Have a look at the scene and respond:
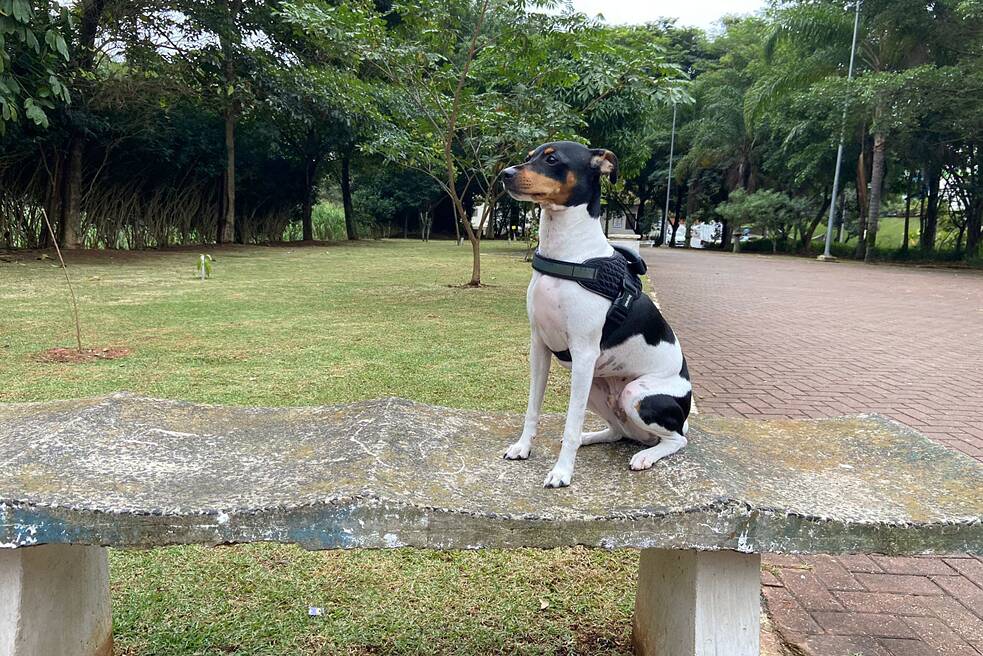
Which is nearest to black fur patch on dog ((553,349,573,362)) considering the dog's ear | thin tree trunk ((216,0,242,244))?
the dog's ear

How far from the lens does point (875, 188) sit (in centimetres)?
2458

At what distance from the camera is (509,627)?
2.52 meters

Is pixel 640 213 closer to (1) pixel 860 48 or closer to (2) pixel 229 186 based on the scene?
(1) pixel 860 48

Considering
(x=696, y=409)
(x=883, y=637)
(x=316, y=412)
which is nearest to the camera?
(x=883, y=637)

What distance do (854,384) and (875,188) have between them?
881 inches

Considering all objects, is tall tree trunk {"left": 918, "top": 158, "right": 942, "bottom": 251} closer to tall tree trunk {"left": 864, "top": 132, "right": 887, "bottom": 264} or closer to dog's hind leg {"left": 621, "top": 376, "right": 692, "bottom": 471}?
tall tree trunk {"left": 864, "top": 132, "right": 887, "bottom": 264}

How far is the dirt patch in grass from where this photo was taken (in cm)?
571

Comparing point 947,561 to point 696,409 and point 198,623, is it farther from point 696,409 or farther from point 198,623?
point 198,623

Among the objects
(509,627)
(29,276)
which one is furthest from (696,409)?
(29,276)

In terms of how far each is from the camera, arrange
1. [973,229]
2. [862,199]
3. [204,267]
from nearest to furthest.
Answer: [204,267] < [973,229] < [862,199]

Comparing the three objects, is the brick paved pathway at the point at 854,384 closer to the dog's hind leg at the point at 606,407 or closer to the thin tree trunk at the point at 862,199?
the dog's hind leg at the point at 606,407

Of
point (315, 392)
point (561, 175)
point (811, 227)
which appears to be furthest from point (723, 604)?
point (811, 227)

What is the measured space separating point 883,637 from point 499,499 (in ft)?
5.56

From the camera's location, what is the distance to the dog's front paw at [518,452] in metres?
2.24
